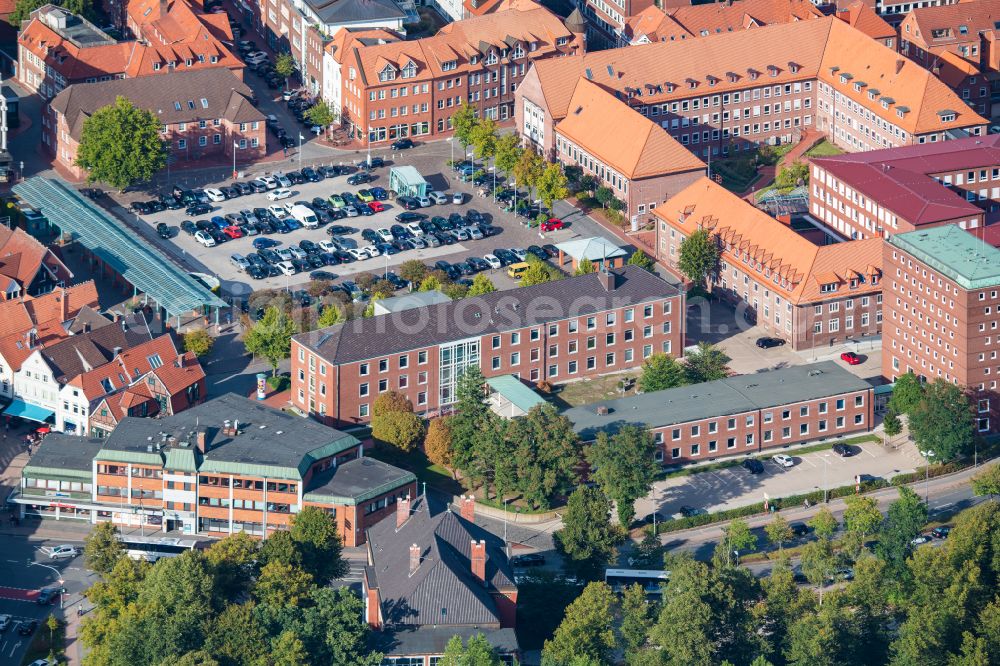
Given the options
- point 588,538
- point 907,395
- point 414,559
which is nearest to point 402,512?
point 414,559

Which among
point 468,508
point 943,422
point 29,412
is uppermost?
point 468,508

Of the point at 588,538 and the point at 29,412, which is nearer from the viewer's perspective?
the point at 588,538

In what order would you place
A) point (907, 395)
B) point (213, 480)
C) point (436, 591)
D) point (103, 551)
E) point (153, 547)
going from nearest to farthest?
point (436, 591)
point (103, 551)
point (153, 547)
point (213, 480)
point (907, 395)

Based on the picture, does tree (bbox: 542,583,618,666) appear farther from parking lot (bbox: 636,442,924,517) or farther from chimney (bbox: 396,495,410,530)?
parking lot (bbox: 636,442,924,517)

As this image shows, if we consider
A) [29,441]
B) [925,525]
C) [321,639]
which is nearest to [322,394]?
[29,441]

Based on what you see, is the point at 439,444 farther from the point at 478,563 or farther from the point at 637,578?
the point at 478,563

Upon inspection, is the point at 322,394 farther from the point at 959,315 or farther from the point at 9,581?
the point at 959,315
